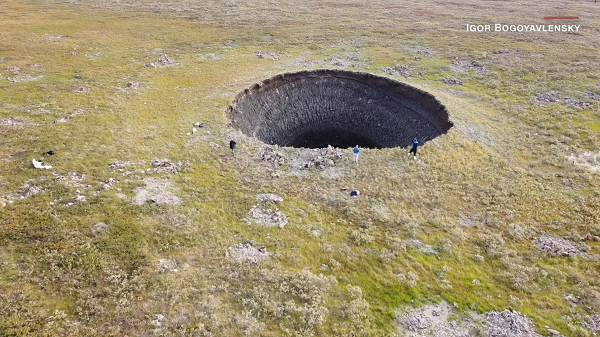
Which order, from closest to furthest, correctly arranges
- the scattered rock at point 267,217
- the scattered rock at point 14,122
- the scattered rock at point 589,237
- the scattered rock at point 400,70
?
the scattered rock at point 589,237
the scattered rock at point 267,217
the scattered rock at point 14,122
the scattered rock at point 400,70

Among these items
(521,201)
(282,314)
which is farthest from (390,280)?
(521,201)

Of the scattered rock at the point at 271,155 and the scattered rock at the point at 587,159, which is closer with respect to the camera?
the scattered rock at the point at 271,155

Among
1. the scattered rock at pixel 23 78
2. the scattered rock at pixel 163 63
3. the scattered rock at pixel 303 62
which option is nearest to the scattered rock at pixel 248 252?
the scattered rock at pixel 303 62

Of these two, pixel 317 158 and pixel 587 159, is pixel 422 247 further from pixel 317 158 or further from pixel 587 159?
pixel 587 159

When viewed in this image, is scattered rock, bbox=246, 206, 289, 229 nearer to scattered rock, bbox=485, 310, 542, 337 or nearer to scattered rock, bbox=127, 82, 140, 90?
scattered rock, bbox=485, 310, 542, 337

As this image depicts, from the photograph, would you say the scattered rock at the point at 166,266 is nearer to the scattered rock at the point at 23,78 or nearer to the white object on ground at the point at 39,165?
the white object on ground at the point at 39,165

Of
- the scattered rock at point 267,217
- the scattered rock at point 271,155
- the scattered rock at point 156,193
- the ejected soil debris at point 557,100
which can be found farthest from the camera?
the ejected soil debris at point 557,100

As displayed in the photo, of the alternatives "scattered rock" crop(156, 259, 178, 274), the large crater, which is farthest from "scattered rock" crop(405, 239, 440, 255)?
the large crater

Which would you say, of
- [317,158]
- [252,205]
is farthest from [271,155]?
[252,205]
